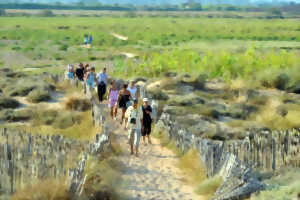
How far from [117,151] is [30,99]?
10194 millimetres

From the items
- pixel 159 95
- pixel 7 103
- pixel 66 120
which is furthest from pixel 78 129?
pixel 159 95

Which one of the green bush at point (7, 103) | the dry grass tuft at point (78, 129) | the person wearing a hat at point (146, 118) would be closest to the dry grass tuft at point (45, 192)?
the person wearing a hat at point (146, 118)

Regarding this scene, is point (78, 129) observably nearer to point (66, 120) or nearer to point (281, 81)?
point (66, 120)

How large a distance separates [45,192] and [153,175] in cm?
333

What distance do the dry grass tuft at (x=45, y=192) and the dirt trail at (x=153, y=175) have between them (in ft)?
5.30

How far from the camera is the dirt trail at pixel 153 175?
1006cm

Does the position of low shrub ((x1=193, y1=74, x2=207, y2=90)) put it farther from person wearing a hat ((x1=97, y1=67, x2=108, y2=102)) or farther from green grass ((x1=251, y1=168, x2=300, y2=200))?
green grass ((x1=251, y1=168, x2=300, y2=200))

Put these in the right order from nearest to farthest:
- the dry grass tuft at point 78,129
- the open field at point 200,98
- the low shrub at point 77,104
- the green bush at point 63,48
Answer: the dry grass tuft at point 78,129
the open field at point 200,98
the low shrub at point 77,104
the green bush at point 63,48

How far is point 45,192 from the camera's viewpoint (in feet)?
27.7

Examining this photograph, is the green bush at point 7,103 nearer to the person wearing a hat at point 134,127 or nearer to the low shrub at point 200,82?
the low shrub at point 200,82

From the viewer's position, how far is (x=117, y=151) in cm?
1251

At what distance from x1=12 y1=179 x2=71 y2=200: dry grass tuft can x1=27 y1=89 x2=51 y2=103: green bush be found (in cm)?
1313

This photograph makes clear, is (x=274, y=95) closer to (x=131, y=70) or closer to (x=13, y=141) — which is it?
(x=131, y=70)

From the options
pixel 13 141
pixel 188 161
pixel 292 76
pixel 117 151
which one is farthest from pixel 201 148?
pixel 292 76
